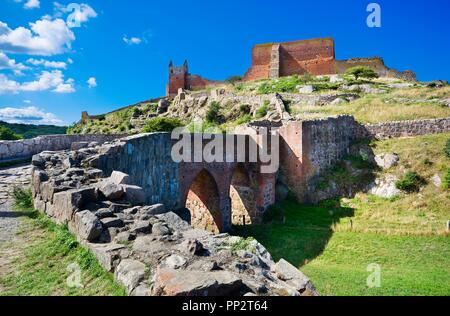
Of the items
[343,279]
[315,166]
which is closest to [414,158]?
[315,166]

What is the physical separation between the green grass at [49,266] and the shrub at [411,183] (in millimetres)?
18469

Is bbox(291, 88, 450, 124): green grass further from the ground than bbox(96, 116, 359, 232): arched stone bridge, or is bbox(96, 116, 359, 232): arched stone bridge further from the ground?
bbox(291, 88, 450, 124): green grass

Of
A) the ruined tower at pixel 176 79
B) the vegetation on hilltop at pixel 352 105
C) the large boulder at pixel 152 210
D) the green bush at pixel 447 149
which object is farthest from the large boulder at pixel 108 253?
the ruined tower at pixel 176 79

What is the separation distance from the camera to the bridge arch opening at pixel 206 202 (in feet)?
62.4

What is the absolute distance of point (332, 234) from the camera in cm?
1680

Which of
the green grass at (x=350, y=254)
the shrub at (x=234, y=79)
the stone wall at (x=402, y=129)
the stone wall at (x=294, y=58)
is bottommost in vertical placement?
the green grass at (x=350, y=254)

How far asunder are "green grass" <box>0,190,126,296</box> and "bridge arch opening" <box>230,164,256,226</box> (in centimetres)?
1501

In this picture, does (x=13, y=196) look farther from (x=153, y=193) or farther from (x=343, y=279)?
(x=343, y=279)

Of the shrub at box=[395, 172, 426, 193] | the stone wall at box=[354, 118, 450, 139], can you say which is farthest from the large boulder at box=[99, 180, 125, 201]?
the stone wall at box=[354, 118, 450, 139]

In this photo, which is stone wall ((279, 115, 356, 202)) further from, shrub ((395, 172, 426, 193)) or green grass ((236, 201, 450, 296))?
shrub ((395, 172, 426, 193))

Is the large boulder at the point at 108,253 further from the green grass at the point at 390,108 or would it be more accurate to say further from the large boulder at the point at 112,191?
the green grass at the point at 390,108

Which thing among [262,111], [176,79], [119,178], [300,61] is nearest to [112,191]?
[119,178]

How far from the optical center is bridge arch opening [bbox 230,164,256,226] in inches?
832

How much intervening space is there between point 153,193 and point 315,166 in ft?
42.0
